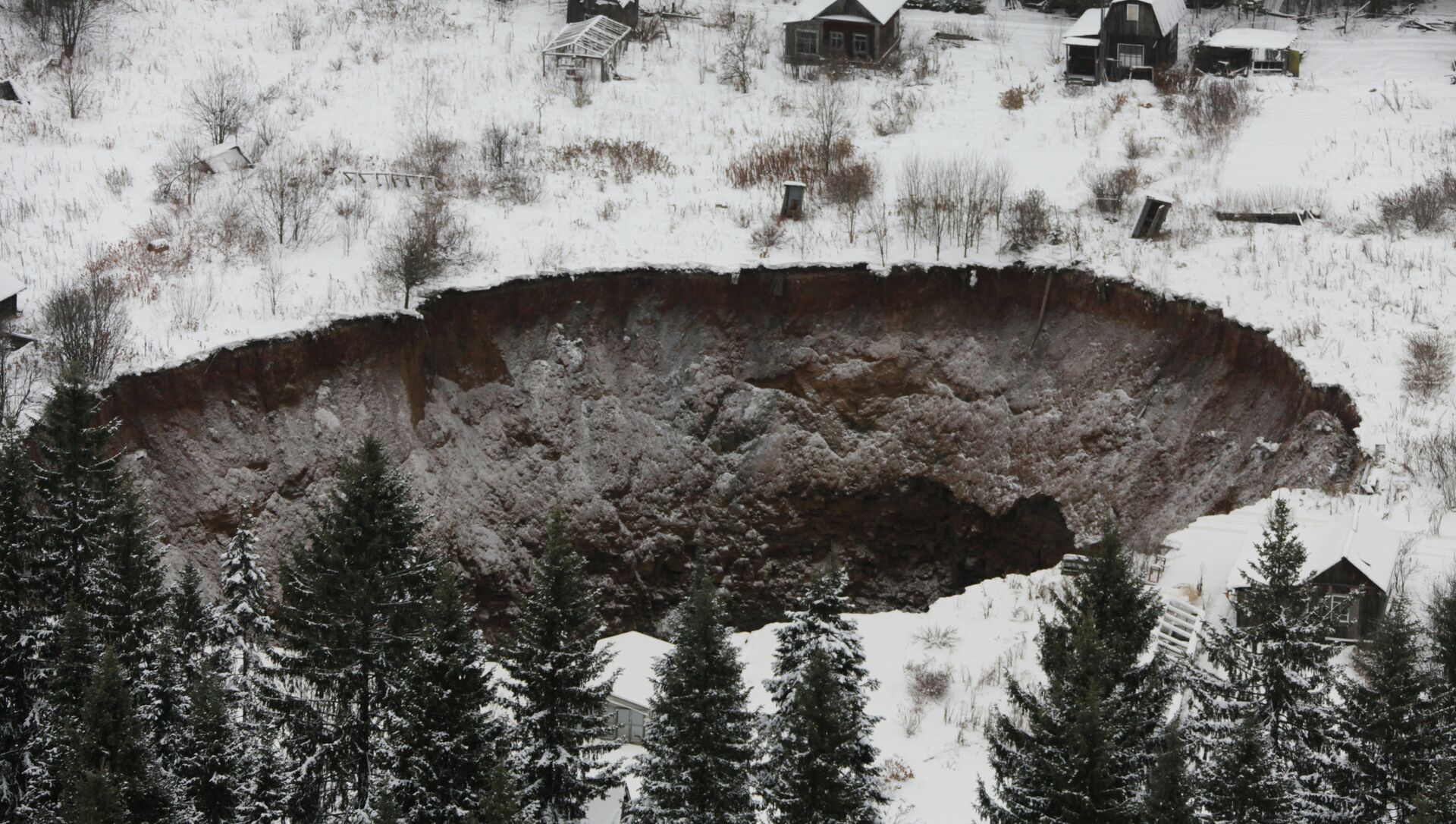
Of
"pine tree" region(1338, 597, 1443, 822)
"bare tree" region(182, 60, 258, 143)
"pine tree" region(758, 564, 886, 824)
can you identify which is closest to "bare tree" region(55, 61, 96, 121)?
"bare tree" region(182, 60, 258, 143)

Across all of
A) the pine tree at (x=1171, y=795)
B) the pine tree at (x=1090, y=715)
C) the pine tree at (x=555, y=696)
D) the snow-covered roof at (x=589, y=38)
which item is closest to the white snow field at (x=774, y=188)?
the snow-covered roof at (x=589, y=38)

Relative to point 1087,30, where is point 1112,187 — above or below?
below

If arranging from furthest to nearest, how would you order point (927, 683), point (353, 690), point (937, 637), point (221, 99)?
point (221, 99) → point (937, 637) → point (927, 683) → point (353, 690)

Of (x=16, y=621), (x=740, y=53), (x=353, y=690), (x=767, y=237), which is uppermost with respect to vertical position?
(x=740, y=53)

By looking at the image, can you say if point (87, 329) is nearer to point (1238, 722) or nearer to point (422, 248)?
point (422, 248)

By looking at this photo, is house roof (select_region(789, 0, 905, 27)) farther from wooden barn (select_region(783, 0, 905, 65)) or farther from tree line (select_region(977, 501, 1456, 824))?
tree line (select_region(977, 501, 1456, 824))

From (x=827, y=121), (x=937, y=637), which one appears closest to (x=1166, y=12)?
(x=827, y=121)
